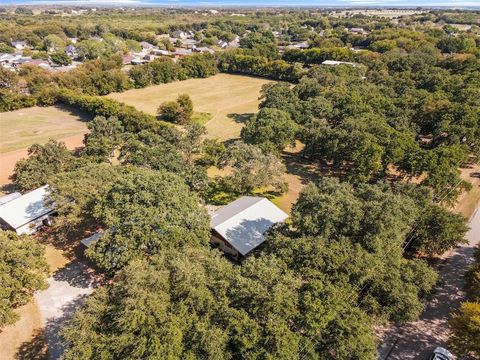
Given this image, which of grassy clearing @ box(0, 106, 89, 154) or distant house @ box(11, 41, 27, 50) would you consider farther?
distant house @ box(11, 41, 27, 50)

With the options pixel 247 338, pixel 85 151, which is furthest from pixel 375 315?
pixel 85 151

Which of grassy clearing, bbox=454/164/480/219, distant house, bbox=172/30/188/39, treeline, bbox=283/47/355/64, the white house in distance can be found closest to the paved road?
grassy clearing, bbox=454/164/480/219

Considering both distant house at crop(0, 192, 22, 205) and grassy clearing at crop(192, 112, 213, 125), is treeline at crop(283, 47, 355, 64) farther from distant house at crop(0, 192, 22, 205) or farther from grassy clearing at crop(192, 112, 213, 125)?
distant house at crop(0, 192, 22, 205)

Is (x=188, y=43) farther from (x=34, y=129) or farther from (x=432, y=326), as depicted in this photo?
(x=432, y=326)

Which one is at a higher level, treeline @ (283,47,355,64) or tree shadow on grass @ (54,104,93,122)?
treeline @ (283,47,355,64)

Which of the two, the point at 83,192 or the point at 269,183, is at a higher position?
the point at 83,192

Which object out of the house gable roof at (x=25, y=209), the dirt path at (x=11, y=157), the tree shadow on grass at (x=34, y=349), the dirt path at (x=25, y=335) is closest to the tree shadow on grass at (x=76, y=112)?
the dirt path at (x=11, y=157)

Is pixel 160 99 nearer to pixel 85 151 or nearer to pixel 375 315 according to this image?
pixel 85 151
